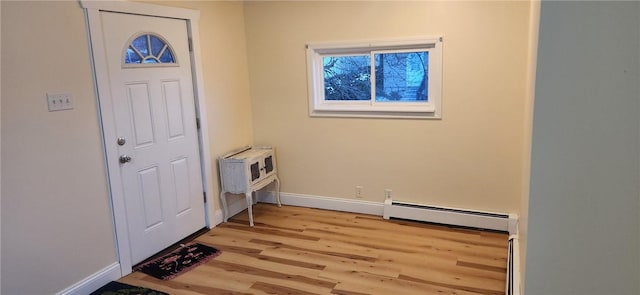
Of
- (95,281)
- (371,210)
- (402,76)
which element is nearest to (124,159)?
(95,281)

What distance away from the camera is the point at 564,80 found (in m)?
1.29

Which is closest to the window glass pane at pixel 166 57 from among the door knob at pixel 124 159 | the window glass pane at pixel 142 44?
the window glass pane at pixel 142 44

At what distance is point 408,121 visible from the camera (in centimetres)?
382

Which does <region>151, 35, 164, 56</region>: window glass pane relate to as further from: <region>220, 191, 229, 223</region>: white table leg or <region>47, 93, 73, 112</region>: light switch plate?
<region>220, 191, 229, 223</region>: white table leg

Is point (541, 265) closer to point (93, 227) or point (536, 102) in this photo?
point (536, 102)

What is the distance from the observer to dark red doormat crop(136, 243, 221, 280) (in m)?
3.13

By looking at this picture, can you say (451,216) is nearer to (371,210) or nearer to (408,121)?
(371,210)

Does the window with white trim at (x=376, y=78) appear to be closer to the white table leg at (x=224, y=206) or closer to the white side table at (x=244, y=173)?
the white side table at (x=244, y=173)

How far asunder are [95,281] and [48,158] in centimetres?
91

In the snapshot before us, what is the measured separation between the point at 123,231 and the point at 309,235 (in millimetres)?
1488

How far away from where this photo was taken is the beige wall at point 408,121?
134 inches

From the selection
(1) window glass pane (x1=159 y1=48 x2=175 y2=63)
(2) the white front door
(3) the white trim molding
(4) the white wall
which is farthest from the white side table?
(4) the white wall

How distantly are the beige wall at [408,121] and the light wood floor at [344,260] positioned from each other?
0.41 m

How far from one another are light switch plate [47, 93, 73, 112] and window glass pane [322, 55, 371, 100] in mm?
2267
